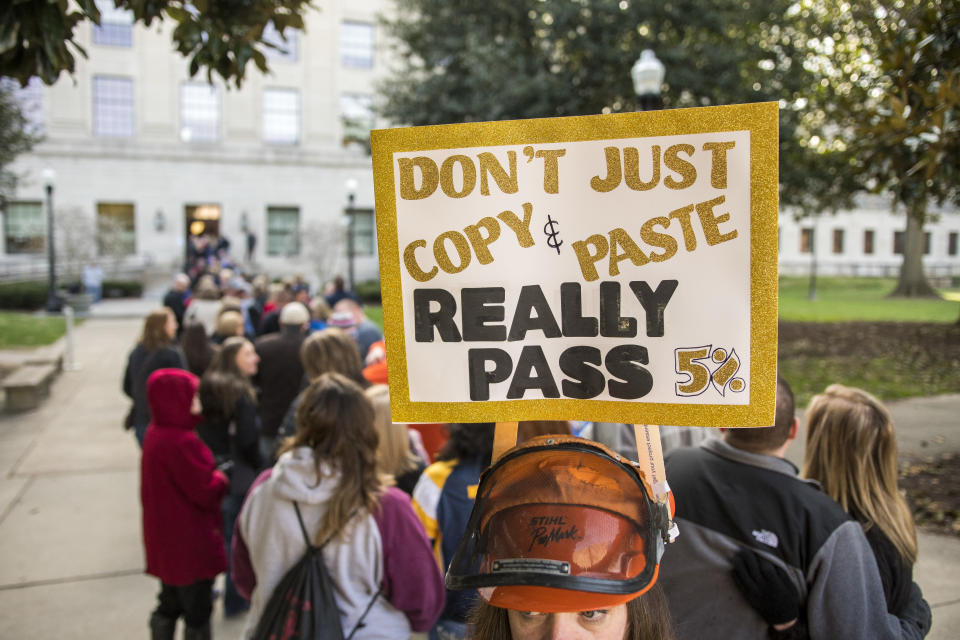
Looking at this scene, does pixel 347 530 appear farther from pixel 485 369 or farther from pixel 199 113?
pixel 199 113

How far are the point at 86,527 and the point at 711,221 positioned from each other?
21.3 feet

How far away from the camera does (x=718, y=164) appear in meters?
1.62

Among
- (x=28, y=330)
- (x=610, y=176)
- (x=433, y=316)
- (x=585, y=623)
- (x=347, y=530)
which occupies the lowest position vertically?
(x=28, y=330)

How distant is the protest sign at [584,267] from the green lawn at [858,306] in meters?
22.8

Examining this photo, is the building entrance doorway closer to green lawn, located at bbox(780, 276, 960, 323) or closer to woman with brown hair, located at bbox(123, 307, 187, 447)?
green lawn, located at bbox(780, 276, 960, 323)

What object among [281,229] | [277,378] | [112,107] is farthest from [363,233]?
[277,378]

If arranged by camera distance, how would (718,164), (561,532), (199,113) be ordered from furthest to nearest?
(199,113), (718,164), (561,532)

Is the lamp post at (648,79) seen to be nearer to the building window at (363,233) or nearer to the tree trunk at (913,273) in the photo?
the tree trunk at (913,273)

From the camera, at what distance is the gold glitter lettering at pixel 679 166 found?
1.63 meters

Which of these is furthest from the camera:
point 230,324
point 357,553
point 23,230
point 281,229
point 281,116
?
A: point 281,229

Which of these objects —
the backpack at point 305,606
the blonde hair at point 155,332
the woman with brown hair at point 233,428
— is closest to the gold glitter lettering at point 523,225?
the backpack at point 305,606

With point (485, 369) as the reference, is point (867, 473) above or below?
below

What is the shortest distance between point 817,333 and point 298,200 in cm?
2997

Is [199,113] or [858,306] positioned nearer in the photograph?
[858,306]
